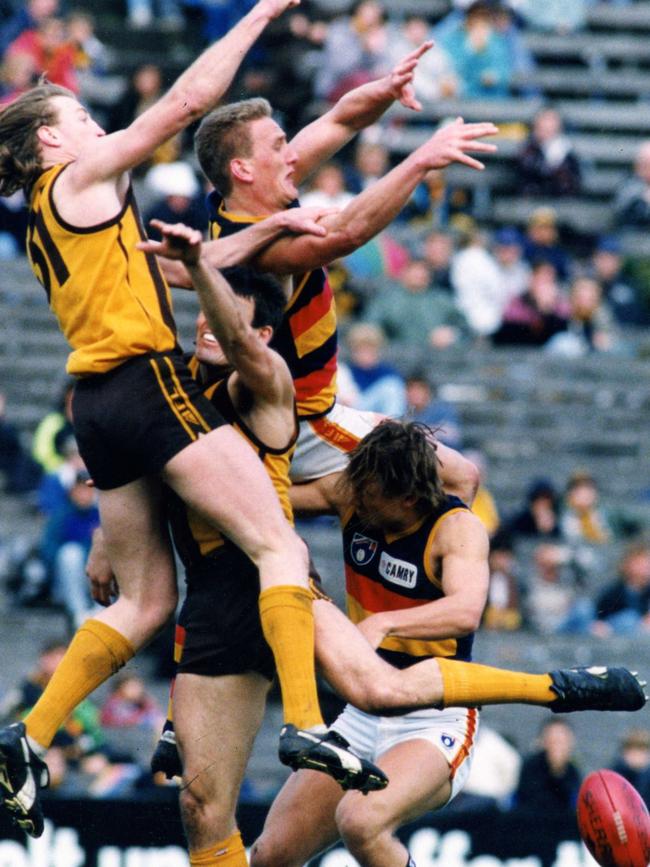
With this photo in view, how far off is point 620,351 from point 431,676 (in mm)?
8690

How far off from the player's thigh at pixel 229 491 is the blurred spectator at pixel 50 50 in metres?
8.51

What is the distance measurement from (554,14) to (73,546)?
8.06 m

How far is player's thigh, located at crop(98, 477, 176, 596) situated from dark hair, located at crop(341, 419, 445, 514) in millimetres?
813

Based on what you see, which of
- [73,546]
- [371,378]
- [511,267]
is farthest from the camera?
[511,267]

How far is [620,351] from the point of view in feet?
52.2

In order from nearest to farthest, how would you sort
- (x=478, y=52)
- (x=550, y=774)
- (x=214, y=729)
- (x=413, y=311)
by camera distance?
(x=214, y=729)
(x=550, y=774)
(x=413, y=311)
(x=478, y=52)

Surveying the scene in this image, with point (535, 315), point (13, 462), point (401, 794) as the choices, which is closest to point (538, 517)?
point (535, 315)

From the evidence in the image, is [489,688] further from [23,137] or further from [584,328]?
[584,328]

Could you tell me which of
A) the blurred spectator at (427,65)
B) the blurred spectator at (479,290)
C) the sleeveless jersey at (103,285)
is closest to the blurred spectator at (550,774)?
the blurred spectator at (479,290)

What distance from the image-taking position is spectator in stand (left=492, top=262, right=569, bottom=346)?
15.5 m

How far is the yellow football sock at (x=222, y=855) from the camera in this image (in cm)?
743

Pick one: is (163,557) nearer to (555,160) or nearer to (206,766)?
(206,766)

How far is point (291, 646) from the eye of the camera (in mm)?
7133

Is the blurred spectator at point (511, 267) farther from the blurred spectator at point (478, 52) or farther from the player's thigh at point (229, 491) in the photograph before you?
the player's thigh at point (229, 491)
